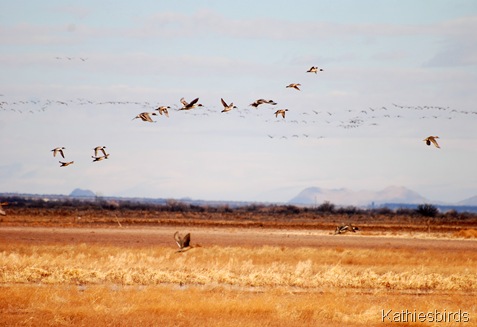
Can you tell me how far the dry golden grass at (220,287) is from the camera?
23.8 metres

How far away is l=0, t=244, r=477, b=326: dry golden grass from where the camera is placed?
78.1 feet

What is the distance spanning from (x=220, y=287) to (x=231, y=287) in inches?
27.5

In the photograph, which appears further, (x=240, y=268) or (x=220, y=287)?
(x=240, y=268)

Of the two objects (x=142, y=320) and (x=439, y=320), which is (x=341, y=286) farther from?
(x=142, y=320)

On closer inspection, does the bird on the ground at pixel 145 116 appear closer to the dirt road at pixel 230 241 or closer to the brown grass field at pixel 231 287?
the brown grass field at pixel 231 287

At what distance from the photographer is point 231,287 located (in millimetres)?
32094

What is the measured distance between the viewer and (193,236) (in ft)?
223

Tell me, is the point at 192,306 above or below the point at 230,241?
below

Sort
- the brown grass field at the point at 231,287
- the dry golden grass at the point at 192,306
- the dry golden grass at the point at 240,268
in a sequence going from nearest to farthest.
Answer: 1. the dry golden grass at the point at 192,306
2. the brown grass field at the point at 231,287
3. the dry golden grass at the point at 240,268

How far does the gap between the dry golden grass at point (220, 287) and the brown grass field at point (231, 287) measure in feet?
0.15

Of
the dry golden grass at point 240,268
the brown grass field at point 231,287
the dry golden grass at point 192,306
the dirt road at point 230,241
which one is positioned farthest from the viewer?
the dirt road at point 230,241

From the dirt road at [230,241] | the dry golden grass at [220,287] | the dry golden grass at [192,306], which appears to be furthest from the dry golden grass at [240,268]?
the dirt road at [230,241]

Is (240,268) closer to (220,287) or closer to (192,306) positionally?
(220,287)

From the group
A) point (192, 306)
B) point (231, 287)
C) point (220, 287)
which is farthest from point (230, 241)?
point (192, 306)
